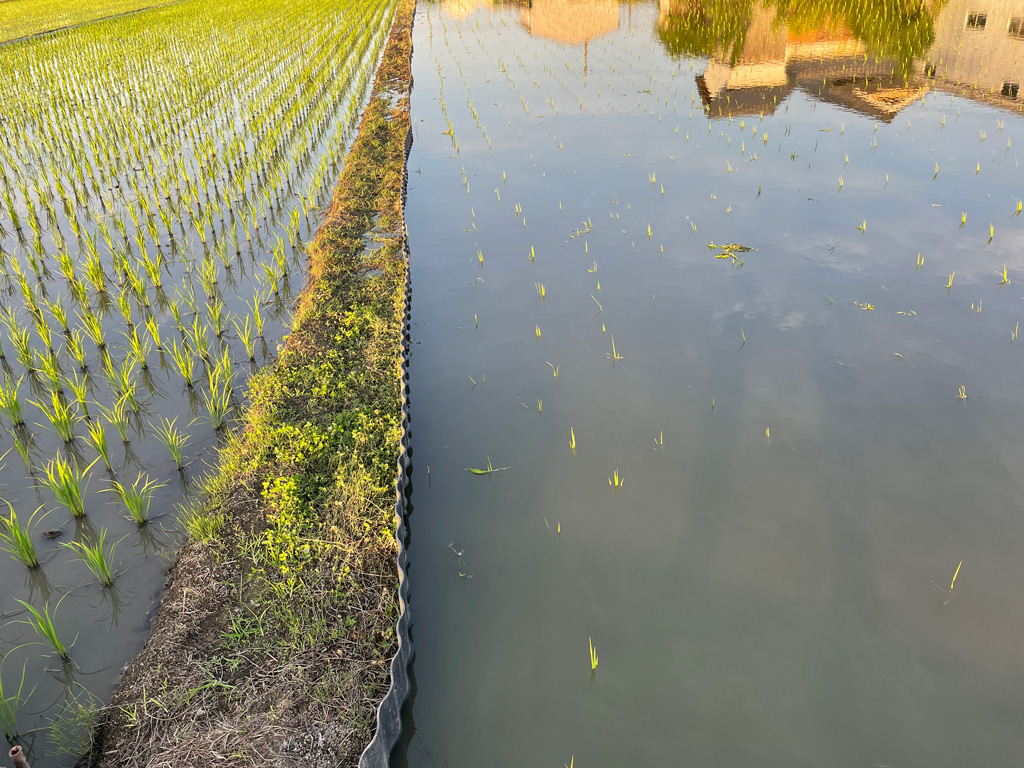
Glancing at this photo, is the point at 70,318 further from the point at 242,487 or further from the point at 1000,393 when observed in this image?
the point at 1000,393

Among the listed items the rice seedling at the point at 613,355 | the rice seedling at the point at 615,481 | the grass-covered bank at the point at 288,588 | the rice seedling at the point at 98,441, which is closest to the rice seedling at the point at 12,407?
the rice seedling at the point at 98,441

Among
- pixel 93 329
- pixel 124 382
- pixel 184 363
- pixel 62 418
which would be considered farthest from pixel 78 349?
pixel 62 418

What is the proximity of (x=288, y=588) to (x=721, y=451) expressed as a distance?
2393mm

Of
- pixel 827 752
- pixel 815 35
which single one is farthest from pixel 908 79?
pixel 827 752

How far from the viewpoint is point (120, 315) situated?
4711 mm

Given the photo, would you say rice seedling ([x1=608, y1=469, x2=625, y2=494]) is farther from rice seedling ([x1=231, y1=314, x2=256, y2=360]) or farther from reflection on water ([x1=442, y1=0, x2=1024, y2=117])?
reflection on water ([x1=442, y1=0, x2=1024, y2=117])

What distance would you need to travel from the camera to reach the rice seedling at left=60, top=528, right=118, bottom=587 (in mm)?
2731

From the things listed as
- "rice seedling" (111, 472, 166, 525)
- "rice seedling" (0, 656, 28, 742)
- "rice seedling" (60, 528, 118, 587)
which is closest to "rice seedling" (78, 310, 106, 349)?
"rice seedling" (111, 472, 166, 525)

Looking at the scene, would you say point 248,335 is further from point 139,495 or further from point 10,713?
point 10,713

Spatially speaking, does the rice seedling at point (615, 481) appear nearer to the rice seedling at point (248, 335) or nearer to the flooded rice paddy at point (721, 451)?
the flooded rice paddy at point (721, 451)

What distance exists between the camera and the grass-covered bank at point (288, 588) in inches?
84.3

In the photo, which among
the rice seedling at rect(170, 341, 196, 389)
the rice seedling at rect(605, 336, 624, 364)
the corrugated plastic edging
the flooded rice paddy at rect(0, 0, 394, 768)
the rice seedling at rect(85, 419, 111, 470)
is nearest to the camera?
the corrugated plastic edging

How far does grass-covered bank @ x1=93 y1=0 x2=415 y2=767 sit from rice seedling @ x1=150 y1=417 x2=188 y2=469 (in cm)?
25

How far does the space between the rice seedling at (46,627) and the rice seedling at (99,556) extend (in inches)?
6.0
